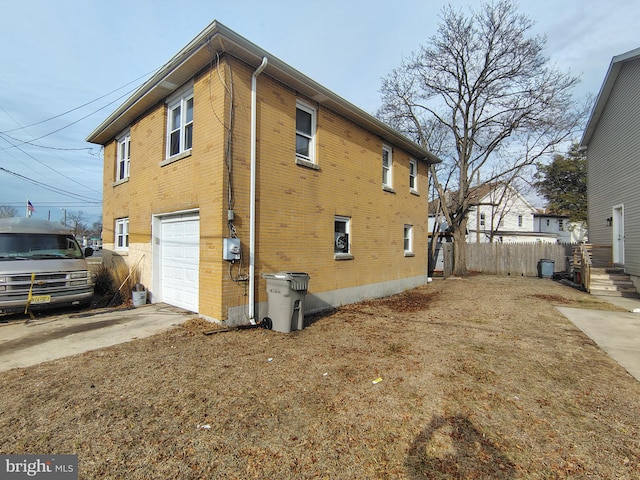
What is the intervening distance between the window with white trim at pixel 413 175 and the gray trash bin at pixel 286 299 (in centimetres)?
910

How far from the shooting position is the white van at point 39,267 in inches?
263

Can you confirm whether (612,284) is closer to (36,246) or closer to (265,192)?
(265,192)

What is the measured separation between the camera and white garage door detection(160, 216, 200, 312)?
741cm

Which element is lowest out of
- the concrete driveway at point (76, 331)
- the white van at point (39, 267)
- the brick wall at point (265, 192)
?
the concrete driveway at point (76, 331)

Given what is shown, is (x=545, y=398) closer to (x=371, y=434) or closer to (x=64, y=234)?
(x=371, y=434)

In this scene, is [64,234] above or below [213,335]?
above

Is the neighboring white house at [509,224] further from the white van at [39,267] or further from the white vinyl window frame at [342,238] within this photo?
the white van at [39,267]

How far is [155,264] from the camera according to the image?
8703mm

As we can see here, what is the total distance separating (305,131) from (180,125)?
126 inches

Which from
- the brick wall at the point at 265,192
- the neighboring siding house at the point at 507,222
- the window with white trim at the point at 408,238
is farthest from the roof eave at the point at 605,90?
the neighboring siding house at the point at 507,222

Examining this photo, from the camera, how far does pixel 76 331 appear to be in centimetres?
613

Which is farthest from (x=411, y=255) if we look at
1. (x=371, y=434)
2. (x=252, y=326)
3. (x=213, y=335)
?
(x=371, y=434)

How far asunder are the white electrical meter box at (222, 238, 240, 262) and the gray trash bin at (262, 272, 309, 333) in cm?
80

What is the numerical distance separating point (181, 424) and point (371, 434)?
73.4 inches
